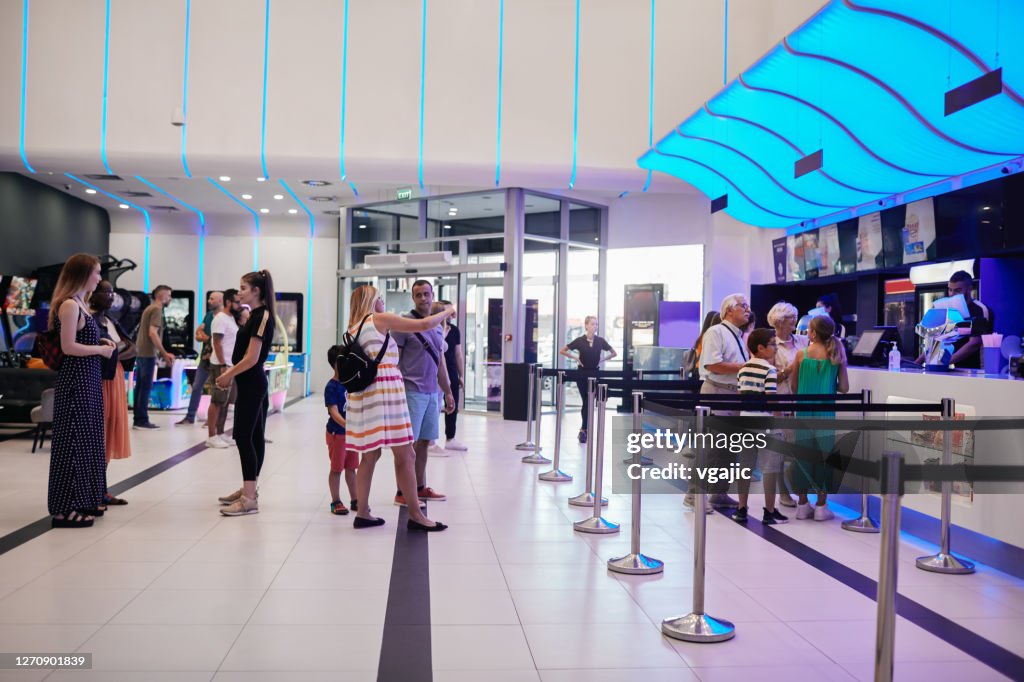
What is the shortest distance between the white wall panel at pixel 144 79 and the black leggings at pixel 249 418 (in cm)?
632

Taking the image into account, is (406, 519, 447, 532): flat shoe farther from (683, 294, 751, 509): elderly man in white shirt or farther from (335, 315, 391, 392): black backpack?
(683, 294, 751, 509): elderly man in white shirt

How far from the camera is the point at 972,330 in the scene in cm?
620

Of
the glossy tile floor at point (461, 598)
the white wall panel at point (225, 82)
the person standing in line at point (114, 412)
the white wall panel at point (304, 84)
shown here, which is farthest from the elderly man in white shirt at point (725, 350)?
the white wall panel at point (225, 82)

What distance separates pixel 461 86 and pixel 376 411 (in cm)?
709

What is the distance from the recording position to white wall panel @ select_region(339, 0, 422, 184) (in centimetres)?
1080

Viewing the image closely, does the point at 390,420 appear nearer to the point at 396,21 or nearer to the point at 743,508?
the point at 743,508

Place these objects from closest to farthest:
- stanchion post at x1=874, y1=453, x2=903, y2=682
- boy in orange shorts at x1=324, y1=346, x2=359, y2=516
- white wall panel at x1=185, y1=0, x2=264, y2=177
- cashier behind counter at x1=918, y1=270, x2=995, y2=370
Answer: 1. stanchion post at x1=874, y1=453, x2=903, y2=682
2. boy in orange shorts at x1=324, y1=346, x2=359, y2=516
3. cashier behind counter at x1=918, y1=270, x2=995, y2=370
4. white wall panel at x1=185, y1=0, x2=264, y2=177

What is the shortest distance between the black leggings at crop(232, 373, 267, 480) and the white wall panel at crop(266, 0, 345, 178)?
5.97m

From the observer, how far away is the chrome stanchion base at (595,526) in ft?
17.2

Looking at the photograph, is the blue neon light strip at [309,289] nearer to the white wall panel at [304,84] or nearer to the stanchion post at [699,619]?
the white wall panel at [304,84]

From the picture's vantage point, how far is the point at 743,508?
578 cm

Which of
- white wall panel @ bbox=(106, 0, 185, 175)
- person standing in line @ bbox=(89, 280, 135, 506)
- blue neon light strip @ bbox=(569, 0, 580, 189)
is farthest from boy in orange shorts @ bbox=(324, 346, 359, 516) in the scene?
white wall panel @ bbox=(106, 0, 185, 175)

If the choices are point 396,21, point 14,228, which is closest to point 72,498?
point 396,21

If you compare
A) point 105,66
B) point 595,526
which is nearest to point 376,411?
Result: point 595,526
